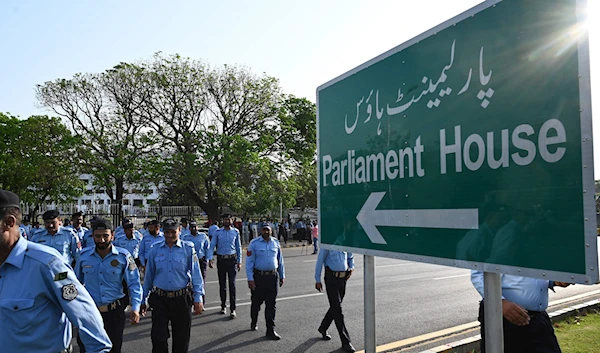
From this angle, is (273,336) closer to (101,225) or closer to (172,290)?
(172,290)

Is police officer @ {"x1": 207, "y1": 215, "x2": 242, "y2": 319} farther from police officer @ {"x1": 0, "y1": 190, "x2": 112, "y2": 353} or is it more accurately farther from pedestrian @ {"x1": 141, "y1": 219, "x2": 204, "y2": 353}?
police officer @ {"x1": 0, "y1": 190, "x2": 112, "y2": 353}

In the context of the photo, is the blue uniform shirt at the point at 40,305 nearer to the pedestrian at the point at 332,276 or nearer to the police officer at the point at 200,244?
the pedestrian at the point at 332,276

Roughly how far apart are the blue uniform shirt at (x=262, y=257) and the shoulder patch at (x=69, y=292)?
5.43m

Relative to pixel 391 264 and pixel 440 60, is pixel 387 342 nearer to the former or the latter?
pixel 440 60

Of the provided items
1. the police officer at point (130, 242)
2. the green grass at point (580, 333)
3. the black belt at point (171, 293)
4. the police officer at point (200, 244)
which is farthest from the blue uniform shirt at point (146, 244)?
the green grass at point (580, 333)

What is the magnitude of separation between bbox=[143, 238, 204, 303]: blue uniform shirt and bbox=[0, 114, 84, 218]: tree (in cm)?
1979

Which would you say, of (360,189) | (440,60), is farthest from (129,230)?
(440,60)

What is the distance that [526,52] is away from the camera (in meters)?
2.13

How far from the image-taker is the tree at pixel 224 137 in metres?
24.2

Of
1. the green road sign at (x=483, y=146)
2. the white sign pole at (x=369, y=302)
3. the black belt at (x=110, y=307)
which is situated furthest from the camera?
the black belt at (x=110, y=307)

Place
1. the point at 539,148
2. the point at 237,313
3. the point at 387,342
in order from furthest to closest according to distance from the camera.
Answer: the point at 237,313
the point at 387,342
the point at 539,148

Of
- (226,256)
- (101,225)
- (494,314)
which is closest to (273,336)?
(226,256)

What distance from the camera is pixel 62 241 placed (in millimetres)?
8836

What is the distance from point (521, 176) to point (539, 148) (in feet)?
0.46
